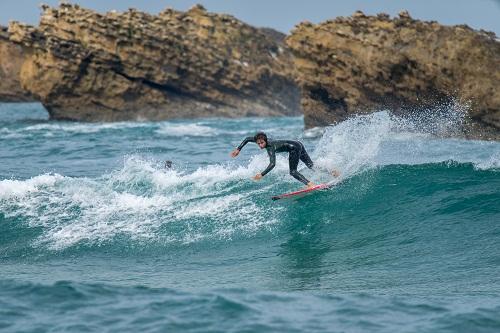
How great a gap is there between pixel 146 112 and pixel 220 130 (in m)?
9.13

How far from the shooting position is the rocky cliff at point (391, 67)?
25.5 meters

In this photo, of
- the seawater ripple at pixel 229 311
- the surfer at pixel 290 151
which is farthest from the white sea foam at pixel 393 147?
the seawater ripple at pixel 229 311

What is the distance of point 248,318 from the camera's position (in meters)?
8.42

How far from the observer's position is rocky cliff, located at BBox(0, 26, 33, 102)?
73.9 metres

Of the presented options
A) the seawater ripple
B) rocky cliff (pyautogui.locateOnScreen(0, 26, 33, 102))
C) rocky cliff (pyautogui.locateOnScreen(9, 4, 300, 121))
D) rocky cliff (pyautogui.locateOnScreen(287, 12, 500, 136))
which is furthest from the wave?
rocky cliff (pyautogui.locateOnScreen(0, 26, 33, 102))

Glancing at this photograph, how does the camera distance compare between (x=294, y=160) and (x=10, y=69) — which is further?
(x=10, y=69)

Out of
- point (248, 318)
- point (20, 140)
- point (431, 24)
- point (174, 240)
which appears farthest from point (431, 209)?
point (20, 140)

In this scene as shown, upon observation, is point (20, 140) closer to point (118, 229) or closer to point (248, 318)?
point (118, 229)

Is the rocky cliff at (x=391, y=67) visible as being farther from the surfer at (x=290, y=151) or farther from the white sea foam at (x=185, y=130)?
the surfer at (x=290, y=151)

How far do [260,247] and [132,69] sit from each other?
110 ft

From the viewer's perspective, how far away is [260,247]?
1367cm

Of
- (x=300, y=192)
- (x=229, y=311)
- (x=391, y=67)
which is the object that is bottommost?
(x=229, y=311)

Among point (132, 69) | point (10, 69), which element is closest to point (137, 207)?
point (132, 69)

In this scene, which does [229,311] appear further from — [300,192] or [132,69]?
[132,69]
